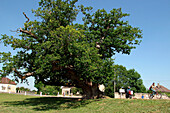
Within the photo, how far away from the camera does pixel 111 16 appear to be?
2295 cm

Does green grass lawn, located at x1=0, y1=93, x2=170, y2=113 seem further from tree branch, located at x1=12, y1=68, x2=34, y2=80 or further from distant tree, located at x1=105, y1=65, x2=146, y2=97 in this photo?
distant tree, located at x1=105, y1=65, x2=146, y2=97

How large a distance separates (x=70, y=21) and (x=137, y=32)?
904cm

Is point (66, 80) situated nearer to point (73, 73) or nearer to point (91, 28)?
point (73, 73)

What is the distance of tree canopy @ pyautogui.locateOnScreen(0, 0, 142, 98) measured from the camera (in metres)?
18.3

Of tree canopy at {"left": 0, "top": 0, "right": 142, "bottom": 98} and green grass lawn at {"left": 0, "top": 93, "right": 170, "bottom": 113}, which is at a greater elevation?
tree canopy at {"left": 0, "top": 0, "right": 142, "bottom": 98}

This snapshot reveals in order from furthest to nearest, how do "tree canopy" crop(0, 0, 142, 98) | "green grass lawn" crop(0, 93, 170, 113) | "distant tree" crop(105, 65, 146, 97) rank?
"distant tree" crop(105, 65, 146, 97), "tree canopy" crop(0, 0, 142, 98), "green grass lawn" crop(0, 93, 170, 113)

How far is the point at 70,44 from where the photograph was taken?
58.5 feet

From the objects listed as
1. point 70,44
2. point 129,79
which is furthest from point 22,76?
point 129,79

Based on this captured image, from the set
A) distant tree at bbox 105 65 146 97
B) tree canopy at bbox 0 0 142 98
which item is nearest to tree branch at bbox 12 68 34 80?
tree canopy at bbox 0 0 142 98

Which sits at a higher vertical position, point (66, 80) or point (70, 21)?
point (70, 21)

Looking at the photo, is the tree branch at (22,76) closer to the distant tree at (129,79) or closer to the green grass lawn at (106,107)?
the green grass lawn at (106,107)

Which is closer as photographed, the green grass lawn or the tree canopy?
the green grass lawn

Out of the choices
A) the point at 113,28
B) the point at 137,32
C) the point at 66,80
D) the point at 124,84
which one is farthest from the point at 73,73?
the point at 124,84

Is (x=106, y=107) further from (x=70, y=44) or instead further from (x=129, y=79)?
(x=129, y=79)
